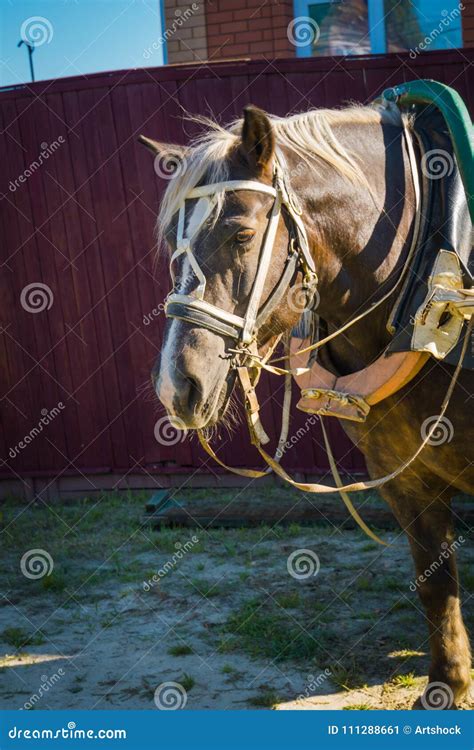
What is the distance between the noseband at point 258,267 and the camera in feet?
8.34

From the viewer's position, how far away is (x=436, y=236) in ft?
9.34

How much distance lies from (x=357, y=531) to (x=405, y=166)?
11.0ft

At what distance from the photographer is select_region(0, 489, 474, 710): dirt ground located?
12.7 ft

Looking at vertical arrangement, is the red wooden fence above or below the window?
below

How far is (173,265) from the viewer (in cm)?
267

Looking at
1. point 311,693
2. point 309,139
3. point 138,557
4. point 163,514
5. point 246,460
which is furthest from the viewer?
point 246,460

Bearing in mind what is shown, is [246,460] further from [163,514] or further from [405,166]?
[405,166]

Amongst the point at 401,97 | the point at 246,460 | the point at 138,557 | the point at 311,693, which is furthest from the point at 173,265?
the point at 246,460

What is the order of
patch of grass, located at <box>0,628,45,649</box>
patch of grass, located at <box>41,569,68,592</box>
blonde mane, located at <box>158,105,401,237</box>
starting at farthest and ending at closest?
patch of grass, located at <box>41,569,68,592</box>
patch of grass, located at <box>0,628,45,649</box>
blonde mane, located at <box>158,105,401,237</box>

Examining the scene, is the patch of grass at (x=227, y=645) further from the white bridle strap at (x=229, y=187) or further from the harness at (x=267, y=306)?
the white bridle strap at (x=229, y=187)

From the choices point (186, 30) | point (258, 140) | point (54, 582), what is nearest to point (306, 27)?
point (186, 30)

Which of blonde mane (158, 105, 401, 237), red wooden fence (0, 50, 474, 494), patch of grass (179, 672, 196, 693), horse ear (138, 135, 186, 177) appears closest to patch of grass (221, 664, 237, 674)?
patch of grass (179, 672, 196, 693)

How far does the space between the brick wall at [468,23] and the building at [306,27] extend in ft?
0.65

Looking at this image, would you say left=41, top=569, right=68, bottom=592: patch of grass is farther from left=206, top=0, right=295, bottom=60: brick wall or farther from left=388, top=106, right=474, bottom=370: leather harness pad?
left=206, top=0, right=295, bottom=60: brick wall
